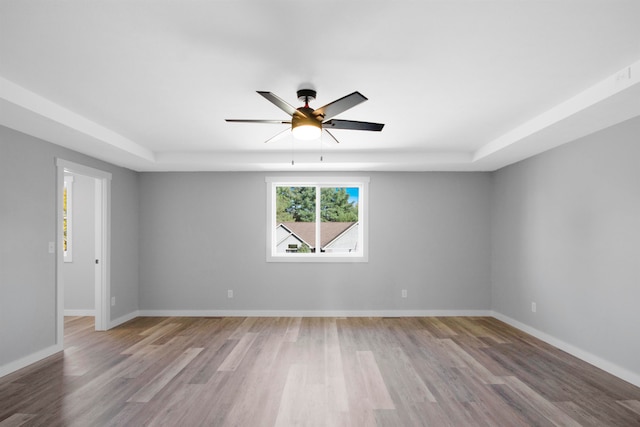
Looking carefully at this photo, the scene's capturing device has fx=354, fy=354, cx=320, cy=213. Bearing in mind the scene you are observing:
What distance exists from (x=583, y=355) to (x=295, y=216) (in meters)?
4.12

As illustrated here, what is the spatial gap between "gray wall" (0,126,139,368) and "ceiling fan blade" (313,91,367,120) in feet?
10.1

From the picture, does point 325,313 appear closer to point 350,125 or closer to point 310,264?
point 310,264

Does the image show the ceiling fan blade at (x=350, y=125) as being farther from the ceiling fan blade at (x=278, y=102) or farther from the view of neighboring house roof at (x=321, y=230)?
the view of neighboring house roof at (x=321, y=230)

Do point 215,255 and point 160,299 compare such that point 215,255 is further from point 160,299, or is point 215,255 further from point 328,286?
point 328,286

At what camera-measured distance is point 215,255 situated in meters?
5.68

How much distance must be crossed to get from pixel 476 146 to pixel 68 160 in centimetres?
504

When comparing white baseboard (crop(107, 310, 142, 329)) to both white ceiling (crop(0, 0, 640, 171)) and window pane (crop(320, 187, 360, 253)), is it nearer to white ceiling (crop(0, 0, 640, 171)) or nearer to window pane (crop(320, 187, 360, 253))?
white ceiling (crop(0, 0, 640, 171))

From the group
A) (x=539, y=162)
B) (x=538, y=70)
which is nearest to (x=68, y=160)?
(x=538, y=70)

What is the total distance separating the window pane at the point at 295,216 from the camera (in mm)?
5883

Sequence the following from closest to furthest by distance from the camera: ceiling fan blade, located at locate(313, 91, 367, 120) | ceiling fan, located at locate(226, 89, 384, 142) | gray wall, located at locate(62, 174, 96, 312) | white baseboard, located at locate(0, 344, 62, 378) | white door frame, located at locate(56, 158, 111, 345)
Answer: ceiling fan blade, located at locate(313, 91, 367, 120)
ceiling fan, located at locate(226, 89, 384, 142)
white baseboard, located at locate(0, 344, 62, 378)
white door frame, located at locate(56, 158, 111, 345)
gray wall, located at locate(62, 174, 96, 312)

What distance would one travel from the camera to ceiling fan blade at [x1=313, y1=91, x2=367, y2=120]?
7.43 ft

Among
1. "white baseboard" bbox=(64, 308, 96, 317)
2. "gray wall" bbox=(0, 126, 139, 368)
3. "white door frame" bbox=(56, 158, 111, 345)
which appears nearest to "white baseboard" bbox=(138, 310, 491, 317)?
"white door frame" bbox=(56, 158, 111, 345)

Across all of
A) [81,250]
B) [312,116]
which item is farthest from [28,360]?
[312,116]

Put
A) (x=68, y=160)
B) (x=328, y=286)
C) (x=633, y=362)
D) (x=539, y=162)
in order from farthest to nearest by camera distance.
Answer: (x=328, y=286) < (x=539, y=162) < (x=68, y=160) < (x=633, y=362)
